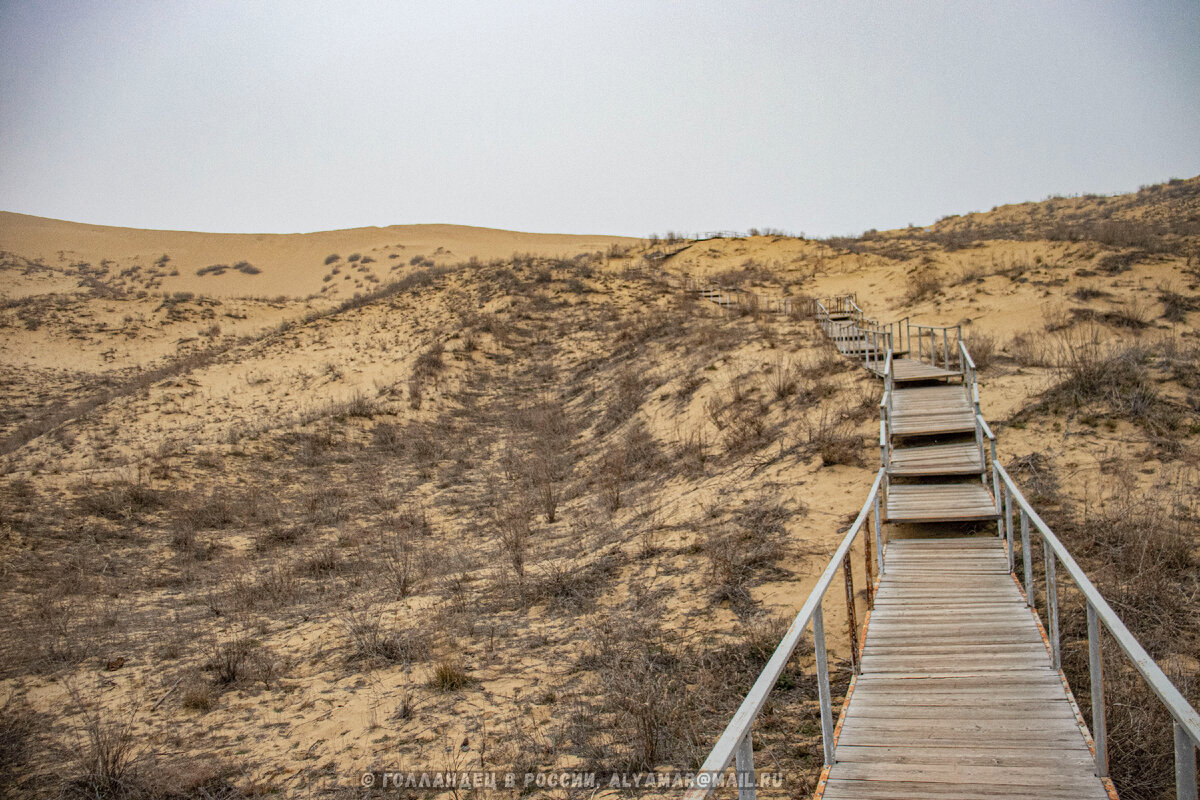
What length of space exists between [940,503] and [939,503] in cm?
1

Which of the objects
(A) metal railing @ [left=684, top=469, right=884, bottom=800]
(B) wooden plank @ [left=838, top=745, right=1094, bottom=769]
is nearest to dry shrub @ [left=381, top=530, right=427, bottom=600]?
(A) metal railing @ [left=684, top=469, right=884, bottom=800]

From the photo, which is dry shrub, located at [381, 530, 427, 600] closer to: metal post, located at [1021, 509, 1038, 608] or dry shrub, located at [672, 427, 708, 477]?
dry shrub, located at [672, 427, 708, 477]

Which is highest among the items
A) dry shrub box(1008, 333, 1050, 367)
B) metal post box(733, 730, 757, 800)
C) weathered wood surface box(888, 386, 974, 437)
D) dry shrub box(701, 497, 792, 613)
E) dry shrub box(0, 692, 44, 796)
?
dry shrub box(1008, 333, 1050, 367)

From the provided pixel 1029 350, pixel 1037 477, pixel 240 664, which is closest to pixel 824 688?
pixel 240 664

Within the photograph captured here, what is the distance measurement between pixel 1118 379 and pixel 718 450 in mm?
6339

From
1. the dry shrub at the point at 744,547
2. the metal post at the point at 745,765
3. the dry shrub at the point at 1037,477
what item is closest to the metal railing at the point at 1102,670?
the metal post at the point at 745,765

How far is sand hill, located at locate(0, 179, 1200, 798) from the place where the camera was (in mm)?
5328

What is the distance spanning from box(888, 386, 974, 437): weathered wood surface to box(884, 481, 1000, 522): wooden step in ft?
4.17

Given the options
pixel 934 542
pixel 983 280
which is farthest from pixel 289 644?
pixel 983 280

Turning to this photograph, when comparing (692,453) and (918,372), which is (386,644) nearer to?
(692,453)

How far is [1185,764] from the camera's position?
7.72 ft

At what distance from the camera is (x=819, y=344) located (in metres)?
16.7

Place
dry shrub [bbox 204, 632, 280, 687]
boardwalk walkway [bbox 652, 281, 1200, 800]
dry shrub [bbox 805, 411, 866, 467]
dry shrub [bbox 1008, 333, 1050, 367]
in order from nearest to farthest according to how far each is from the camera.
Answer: boardwalk walkway [bbox 652, 281, 1200, 800]
dry shrub [bbox 204, 632, 280, 687]
dry shrub [bbox 805, 411, 866, 467]
dry shrub [bbox 1008, 333, 1050, 367]

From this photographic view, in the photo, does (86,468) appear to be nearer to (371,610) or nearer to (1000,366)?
(371,610)
